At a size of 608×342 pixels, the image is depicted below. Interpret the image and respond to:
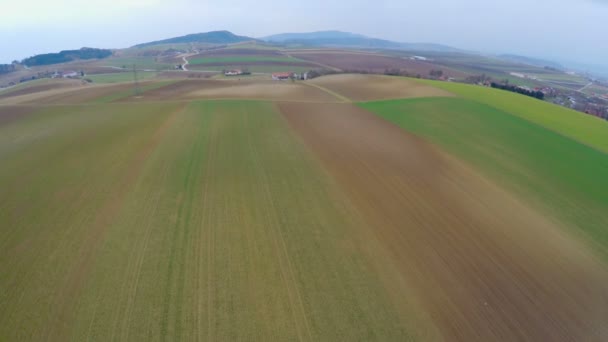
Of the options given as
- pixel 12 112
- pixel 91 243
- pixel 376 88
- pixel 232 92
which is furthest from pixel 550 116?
pixel 12 112

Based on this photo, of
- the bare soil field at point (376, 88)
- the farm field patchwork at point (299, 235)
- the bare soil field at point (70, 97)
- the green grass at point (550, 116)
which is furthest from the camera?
the bare soil field at point (376, 88)

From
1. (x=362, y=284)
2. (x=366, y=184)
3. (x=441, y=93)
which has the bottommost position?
(x=362, y=284)

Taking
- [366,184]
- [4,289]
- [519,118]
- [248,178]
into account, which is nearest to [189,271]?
[4,289]

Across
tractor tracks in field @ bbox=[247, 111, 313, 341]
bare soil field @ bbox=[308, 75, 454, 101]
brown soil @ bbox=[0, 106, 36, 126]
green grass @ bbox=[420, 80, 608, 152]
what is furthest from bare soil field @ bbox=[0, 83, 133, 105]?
green grass @ bbox=[420, 80, 608, 152]

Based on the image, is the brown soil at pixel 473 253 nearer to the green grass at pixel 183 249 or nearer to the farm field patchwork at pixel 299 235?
the farm field patchwork at pixel 299 235

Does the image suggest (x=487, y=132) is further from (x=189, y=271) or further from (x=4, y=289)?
(x=4, y=289)

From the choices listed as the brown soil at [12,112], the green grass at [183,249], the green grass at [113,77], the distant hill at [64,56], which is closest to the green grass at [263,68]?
the green grass at [113,77]
